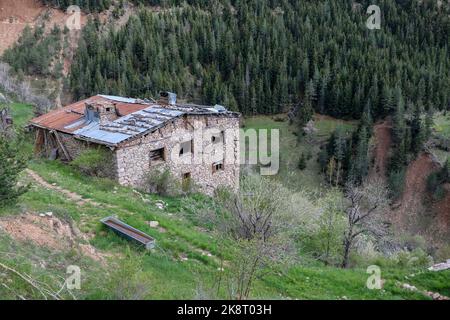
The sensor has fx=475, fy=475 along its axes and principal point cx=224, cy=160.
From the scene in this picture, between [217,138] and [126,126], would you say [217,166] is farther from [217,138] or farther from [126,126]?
[126,126]

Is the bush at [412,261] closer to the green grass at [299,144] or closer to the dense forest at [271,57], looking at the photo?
the green grass at [299,144]

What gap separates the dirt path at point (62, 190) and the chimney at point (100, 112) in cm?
397

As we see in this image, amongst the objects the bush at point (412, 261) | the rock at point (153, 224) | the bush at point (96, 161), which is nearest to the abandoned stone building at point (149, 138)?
the bush at point (96, 161)

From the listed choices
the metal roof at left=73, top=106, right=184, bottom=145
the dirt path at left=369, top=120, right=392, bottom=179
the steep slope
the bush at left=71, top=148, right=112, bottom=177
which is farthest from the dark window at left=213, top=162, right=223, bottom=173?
the steep slope

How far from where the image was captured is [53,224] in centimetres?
1159

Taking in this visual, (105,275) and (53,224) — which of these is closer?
(105,275)

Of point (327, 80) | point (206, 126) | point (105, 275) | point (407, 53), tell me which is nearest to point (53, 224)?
point (105, 275)

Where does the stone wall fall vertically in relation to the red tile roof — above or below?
below

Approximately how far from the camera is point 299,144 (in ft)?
160

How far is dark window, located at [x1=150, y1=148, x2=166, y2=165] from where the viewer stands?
20592 millimetres

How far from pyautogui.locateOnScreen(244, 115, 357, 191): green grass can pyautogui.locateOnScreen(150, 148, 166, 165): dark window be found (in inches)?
879

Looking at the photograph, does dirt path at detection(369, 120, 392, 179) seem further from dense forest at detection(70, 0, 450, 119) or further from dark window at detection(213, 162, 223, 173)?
dark window at detection(213, 162, 223, 173)

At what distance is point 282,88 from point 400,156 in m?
15.8
